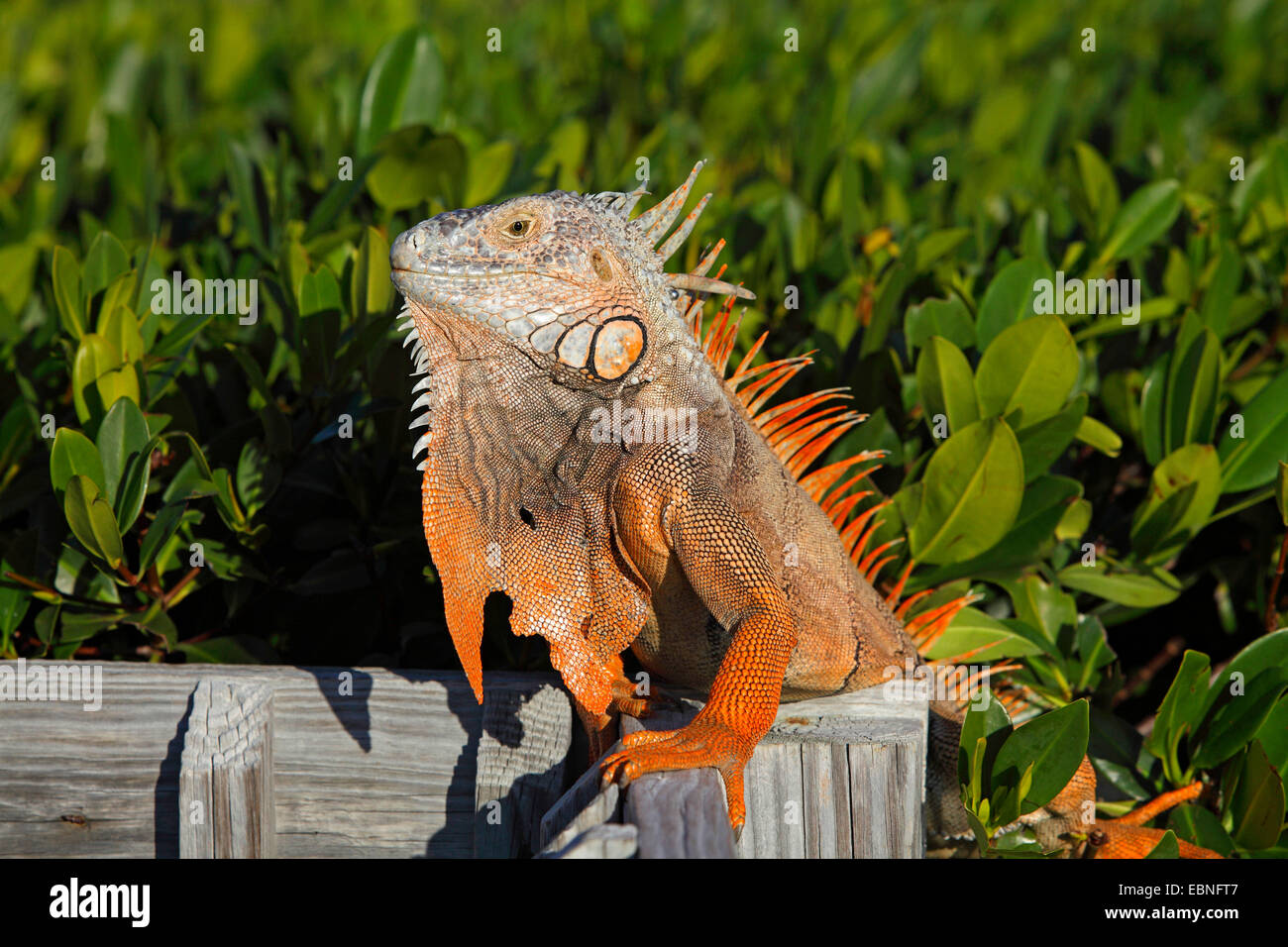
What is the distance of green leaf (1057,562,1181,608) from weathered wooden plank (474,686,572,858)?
169 centimetres

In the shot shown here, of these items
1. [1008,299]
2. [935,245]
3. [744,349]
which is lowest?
[744,349]

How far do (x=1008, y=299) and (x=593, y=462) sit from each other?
1.79 meters

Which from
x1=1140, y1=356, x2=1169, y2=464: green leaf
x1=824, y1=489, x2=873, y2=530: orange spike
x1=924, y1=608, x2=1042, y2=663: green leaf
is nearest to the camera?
x1=824, y1=489, x2=873, y2=530: orange spike

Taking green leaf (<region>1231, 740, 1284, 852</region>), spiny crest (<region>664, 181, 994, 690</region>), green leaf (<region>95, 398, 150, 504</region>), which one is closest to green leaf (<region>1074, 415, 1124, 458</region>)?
spiny crest (<region>664, 181, 994, 690</region>)

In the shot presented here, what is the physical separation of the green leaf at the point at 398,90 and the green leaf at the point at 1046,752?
11.4 feet

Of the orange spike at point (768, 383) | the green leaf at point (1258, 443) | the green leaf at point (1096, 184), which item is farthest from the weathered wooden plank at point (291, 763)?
the green leaf at point (1096, 184)

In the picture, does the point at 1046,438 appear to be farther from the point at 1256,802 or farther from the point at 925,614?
the point at 1256,802

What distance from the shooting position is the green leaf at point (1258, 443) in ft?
11.8

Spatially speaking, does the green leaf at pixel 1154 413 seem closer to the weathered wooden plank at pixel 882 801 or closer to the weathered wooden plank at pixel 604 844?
the weathered wooden plank at pixel 882 801

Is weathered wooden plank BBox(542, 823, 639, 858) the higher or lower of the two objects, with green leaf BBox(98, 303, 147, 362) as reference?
lower

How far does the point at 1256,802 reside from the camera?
9.72 feet

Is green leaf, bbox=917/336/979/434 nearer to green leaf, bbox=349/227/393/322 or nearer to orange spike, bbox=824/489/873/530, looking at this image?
orange spike, bbox=824/489/873/530

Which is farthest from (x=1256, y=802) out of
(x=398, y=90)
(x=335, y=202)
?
(x=398, y=90)

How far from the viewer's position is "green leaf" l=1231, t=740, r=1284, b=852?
2887mm
